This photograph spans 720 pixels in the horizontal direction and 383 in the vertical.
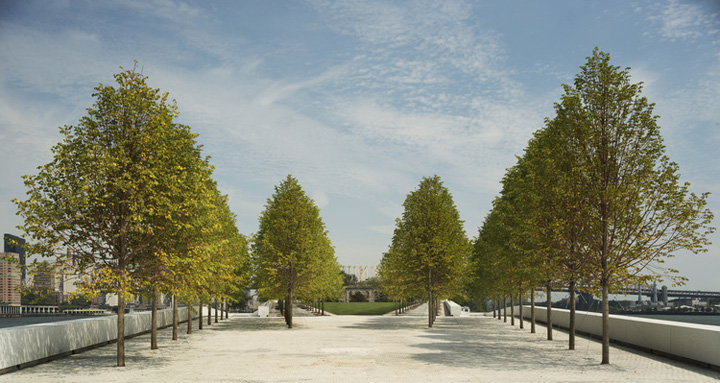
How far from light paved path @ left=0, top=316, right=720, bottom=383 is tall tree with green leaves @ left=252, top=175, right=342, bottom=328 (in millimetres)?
14890

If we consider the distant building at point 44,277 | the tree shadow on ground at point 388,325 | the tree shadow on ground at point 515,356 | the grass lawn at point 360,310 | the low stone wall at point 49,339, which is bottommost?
the grass lawn at point 360,310

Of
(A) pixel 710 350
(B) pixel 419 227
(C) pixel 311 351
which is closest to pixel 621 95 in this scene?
(A) pixel 710 350

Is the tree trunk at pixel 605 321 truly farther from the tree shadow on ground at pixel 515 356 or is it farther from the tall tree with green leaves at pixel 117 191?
the tall tree with green leaves at pixel 117 191

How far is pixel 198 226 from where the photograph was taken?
70.5 ft

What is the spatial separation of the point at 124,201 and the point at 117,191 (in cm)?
86

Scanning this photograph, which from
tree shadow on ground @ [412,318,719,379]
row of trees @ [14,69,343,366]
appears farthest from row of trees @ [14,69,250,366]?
tree shadow on ground @ [412,318,719,379]

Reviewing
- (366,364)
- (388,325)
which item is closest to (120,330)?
(366,364)

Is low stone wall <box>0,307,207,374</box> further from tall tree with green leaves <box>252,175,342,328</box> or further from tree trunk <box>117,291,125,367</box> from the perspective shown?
tall tree with green leaves <box>252,175,342,328</box>

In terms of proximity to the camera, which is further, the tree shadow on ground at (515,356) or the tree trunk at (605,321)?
the tree trunk at (605,321)

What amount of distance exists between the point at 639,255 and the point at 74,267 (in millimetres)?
19014

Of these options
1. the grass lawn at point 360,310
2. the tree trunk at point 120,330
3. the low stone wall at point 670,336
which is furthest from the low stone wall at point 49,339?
the grass lawn at point 360,310

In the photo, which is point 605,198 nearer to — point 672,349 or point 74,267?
point 672,349

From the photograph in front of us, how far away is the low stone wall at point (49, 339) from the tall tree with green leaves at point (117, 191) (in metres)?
2.77

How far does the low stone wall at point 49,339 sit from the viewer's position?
58.1 feet
